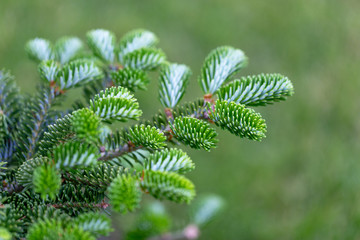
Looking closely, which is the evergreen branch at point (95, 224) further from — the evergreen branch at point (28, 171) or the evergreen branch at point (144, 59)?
the evergreen branch at point (144, 59)

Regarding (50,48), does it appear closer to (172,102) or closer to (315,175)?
(172,102)

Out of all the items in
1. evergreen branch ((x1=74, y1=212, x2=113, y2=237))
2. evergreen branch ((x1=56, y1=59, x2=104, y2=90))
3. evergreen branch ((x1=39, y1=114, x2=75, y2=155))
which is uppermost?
evergreen branch ((x1=56, y1=59, x2=104, y2=90))

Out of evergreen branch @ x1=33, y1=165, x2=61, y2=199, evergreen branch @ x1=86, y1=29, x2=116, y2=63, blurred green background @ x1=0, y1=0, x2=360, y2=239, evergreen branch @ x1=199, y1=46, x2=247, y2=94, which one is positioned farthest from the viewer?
blurred green background @ x1=0, y1=0, x2=360, y2=239

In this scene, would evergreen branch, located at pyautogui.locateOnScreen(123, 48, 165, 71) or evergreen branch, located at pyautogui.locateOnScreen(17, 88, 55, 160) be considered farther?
evergreen branch, located at pyautogui.locateOnScreen(123, 48, 165, 71)

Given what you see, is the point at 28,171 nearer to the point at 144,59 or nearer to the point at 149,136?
the point at 149,136

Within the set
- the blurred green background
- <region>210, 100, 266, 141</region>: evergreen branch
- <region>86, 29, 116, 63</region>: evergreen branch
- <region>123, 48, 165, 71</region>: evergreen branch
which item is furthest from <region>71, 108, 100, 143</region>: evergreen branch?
the blurred green background

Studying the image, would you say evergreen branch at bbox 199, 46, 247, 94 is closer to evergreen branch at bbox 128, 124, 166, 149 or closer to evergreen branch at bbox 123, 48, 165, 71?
evergreen branch at bbox 123, 48, 165, 71

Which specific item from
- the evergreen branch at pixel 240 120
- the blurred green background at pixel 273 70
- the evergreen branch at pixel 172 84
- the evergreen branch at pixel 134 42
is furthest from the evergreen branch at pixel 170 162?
the blurred green background at pixel 273 70
